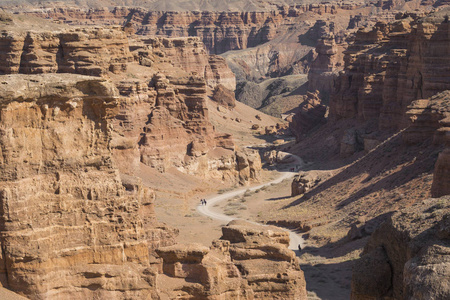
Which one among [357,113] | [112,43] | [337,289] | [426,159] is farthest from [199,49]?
[337,289]

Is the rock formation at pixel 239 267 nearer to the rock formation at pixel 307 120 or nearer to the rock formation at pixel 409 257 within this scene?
the rock formation at pixel 409 257

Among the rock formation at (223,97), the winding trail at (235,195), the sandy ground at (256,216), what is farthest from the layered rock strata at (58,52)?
the rock formation at (223,97)

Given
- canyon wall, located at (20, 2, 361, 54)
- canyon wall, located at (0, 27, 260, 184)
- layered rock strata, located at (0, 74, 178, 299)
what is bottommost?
canyon wall, located at (20, 2, 361, 54)

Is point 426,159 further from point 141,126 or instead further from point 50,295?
point 50,295

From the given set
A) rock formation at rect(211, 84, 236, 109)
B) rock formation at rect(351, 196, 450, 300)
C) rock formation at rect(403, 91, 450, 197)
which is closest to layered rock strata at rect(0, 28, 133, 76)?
rock formation at rect(403, 91, 450, 197)

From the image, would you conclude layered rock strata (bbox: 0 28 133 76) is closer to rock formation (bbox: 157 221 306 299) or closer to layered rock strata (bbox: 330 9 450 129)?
layered rock strata (bbox: 330 9 450 129)

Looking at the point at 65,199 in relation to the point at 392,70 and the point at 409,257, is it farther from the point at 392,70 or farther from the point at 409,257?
the point at 392,70

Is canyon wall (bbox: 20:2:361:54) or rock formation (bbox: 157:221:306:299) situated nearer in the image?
rock formation (bbox: 157:221:306:299)
